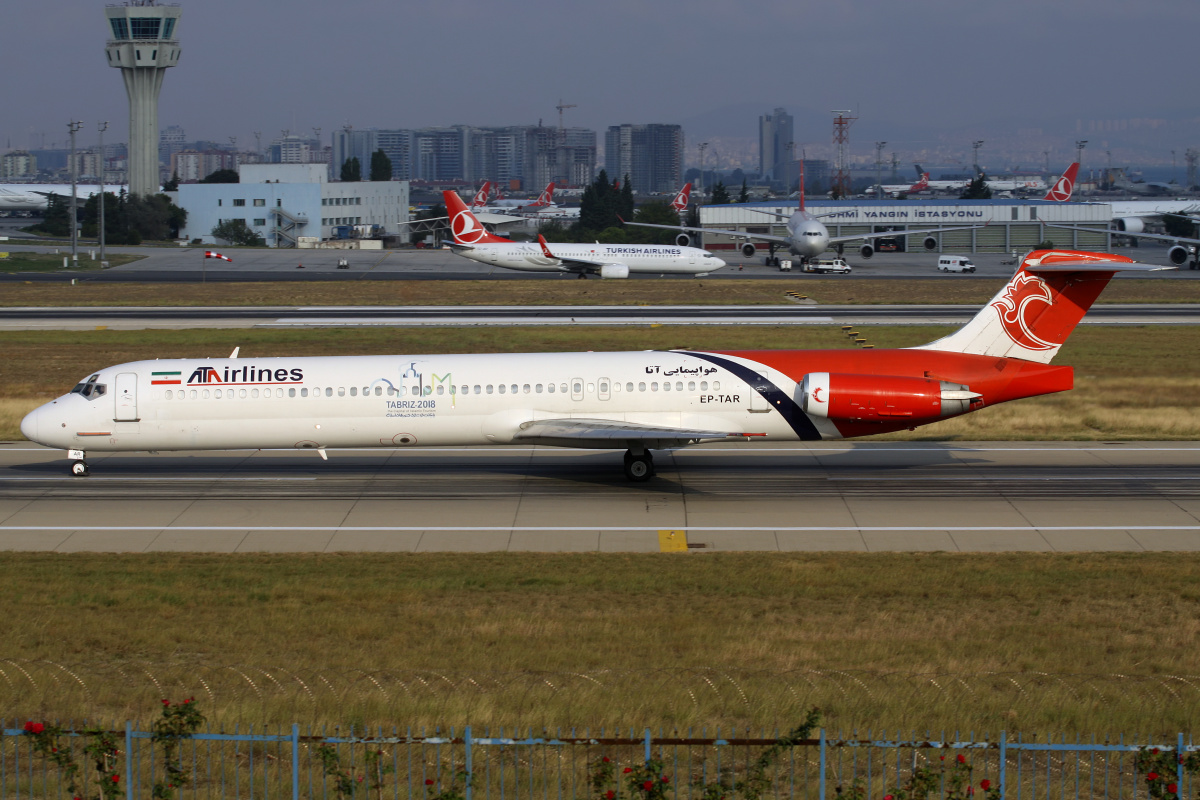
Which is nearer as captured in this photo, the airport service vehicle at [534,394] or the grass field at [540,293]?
the airport service vehicle at [534,394]

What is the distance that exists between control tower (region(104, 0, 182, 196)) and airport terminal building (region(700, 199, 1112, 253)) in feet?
270

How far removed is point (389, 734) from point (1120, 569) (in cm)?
1446

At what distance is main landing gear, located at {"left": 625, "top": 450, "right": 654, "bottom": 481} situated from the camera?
29.1m

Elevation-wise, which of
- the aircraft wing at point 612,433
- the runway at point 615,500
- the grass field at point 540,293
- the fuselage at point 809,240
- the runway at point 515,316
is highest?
the fuselage at point 809,240

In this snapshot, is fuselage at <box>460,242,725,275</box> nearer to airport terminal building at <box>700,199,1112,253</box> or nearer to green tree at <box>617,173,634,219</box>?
airport terminal building at <box>700,199,1112,253</box>

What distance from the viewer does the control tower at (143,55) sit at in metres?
160

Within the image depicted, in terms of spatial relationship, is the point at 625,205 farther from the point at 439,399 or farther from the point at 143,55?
the point at 439,399

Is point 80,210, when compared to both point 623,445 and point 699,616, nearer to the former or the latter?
point 623,445

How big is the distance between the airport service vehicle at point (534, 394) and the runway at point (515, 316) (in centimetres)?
2884

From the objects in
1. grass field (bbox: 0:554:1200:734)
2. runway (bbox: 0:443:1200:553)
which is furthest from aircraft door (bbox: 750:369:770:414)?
grass field (bbox: 0:554:1200:734)

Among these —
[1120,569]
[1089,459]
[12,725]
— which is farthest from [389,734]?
[1089,459]

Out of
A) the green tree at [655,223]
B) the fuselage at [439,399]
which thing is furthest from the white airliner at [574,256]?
the fuselage at [439,399]

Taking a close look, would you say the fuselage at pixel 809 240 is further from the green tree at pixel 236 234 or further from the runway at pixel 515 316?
the green tree at pixel 236 234

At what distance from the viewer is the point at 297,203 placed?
151750mm
